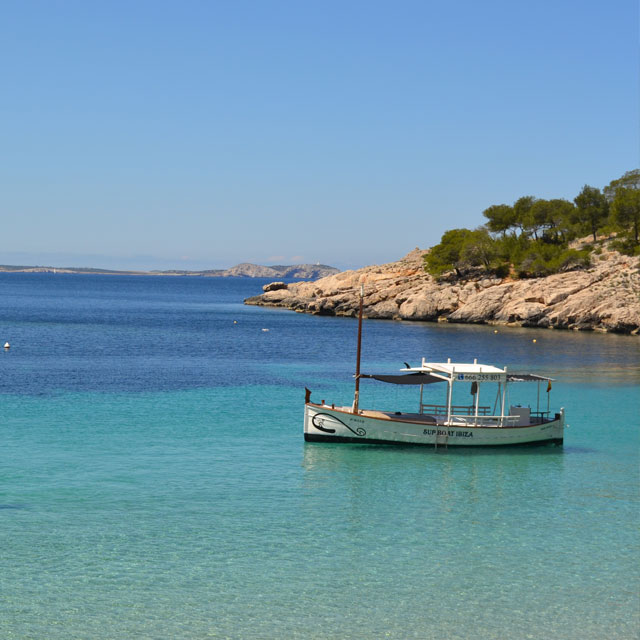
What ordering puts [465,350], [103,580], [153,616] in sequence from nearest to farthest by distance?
[153,616] → [103,580] → [465,350]

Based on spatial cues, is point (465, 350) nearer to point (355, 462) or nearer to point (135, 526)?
point (355, 462)

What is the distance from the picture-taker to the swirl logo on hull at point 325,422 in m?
37.3

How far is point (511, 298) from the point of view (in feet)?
384

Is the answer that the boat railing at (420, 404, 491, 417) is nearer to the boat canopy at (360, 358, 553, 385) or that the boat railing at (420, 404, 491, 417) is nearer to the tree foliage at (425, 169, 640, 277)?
the boat canopy at (360, 358, 553, 385)

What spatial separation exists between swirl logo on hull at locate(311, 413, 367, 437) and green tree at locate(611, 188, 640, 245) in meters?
97.6

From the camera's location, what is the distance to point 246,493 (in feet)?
97.5

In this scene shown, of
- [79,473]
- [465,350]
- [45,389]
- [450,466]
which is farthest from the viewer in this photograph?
[465,350]

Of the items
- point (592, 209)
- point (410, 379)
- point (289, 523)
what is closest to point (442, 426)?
point (410, 379)

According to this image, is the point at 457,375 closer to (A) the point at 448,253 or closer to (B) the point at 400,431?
(B) the point at 400,431

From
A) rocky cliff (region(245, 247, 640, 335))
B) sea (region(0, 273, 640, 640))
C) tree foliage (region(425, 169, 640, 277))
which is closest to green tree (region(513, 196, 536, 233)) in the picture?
tree foliage (region(425, 169, 640, 277))

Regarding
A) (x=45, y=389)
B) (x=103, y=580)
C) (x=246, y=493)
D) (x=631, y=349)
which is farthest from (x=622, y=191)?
(x=103, y=580)

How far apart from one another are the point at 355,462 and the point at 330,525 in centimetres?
856

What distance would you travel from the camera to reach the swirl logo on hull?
122 ft

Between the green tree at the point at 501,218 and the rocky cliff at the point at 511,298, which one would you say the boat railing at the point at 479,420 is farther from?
the green tree at the point at 501,218
